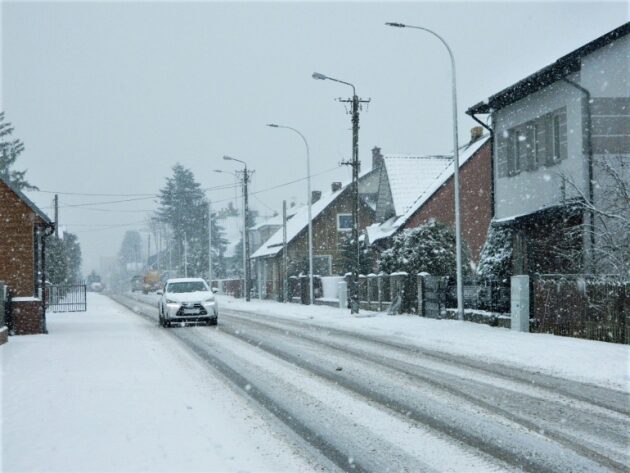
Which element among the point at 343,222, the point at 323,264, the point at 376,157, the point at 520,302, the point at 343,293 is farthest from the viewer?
the point at 376,157

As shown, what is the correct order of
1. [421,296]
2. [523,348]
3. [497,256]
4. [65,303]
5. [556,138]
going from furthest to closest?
[65,303] < [421,296] < [497,256] < [556,138] < [523,348]

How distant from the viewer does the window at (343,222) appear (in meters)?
53.2

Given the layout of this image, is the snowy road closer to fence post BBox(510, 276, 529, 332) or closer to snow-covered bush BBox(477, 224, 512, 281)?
fence post BBox(510, 276, 529, 332)

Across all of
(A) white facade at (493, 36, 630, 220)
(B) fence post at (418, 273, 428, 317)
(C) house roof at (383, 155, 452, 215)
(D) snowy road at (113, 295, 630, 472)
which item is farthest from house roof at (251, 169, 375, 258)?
(D) snowy road at (113, 295, 630, 472)

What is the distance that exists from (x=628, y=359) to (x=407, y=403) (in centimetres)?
560

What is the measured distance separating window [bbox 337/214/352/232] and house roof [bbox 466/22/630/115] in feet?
92.3

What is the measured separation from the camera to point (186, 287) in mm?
24203

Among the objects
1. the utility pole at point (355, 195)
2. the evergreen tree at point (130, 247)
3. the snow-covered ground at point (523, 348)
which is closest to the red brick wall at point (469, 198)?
the utility pole at point (355, 195)

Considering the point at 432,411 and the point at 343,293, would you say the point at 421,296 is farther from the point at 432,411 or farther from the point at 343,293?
the point at 432,411

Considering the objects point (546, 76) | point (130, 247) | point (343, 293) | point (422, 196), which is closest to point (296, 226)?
point (422, 196)

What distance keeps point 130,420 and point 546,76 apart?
17106 mm

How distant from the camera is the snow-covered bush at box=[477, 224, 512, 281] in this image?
22484 mm

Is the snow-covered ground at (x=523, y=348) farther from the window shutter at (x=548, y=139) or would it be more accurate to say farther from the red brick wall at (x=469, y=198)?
the red brick wall at (x=469, y=198)

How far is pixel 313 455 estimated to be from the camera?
6.14 metres
